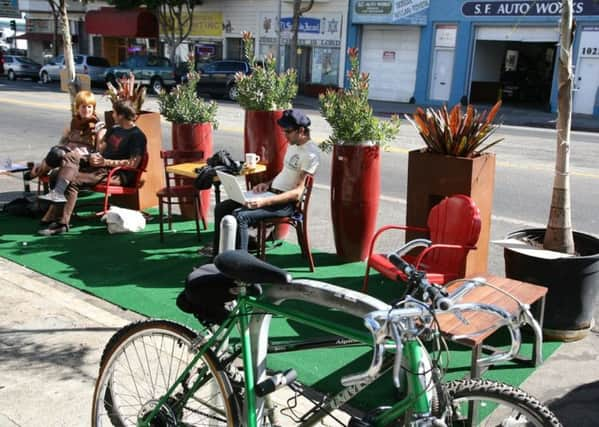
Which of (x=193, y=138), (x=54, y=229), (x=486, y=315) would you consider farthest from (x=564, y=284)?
(x=54, y=229)

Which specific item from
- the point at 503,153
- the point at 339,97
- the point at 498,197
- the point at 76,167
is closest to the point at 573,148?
the point at 503,153

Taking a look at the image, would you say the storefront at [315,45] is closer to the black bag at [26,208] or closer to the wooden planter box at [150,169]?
the wooden planter box at [150,169]

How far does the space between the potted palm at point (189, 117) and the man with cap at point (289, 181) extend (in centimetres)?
178

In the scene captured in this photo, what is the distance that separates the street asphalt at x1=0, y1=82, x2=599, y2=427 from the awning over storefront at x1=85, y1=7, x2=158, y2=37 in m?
34.1

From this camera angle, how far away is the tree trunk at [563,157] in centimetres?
479

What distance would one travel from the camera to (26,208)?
7.93 metres

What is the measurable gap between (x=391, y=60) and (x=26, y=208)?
23.9 m

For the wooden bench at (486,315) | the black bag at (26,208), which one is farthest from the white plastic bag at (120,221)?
the wooden bench at (486,315)

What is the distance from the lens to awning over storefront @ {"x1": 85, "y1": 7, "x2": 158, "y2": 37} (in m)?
37.7

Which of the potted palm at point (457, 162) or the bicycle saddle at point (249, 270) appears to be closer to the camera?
the bicycle saddle at point (249, 270)

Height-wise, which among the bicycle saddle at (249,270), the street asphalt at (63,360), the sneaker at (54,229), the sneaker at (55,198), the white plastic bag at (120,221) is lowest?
the street asphalt at (63,360)

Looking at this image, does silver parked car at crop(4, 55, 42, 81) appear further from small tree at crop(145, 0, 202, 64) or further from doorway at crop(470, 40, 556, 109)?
doorway at crop(470, 40, 556, 109)

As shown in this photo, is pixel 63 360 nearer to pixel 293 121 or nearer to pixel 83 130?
pixel 293 121

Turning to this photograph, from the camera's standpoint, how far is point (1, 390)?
12.8ft
